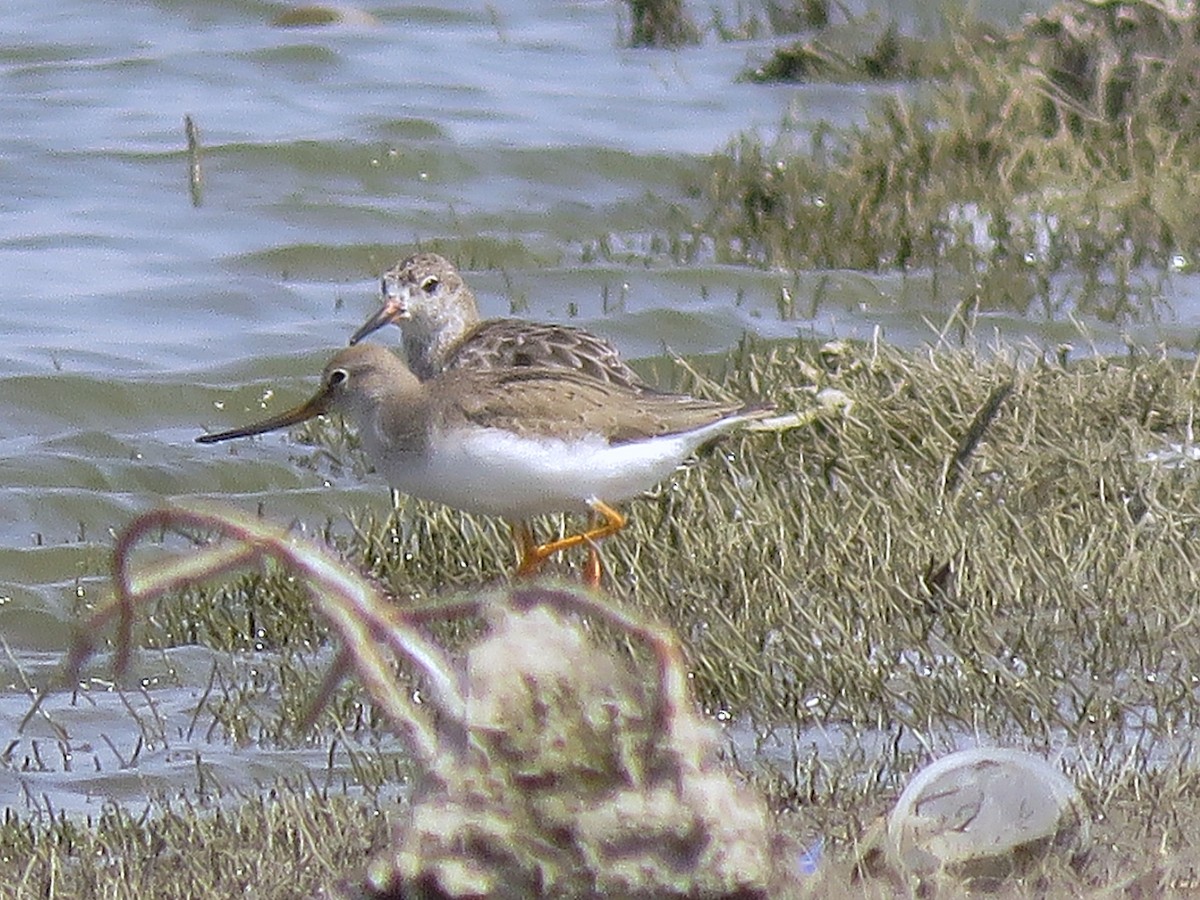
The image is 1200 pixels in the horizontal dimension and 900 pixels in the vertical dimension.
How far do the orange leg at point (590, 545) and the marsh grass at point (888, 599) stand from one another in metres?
0.08

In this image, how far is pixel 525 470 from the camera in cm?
633

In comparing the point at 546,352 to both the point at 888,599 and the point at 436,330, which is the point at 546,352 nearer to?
the point at 436,330

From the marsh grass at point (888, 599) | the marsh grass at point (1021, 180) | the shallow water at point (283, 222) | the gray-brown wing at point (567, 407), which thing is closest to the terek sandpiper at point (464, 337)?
the gray-brown wing at point (567, 407)

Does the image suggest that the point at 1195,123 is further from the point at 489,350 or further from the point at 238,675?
the point at 238,675

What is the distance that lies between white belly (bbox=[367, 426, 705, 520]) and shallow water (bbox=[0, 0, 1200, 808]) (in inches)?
41.7

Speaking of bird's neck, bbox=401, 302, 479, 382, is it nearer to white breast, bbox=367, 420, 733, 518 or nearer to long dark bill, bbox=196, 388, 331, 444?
long dark bill, bbox=196, 388, 331, 444

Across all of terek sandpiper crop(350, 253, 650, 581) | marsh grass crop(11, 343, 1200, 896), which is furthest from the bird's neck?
marsh grass crop(11, 343, 1200, 896)

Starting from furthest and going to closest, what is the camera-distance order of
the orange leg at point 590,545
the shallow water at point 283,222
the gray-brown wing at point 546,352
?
1. the shallow water at point 283,222
2. the gray-brown wing at point 546,352
3. the orange leg at point 590,545

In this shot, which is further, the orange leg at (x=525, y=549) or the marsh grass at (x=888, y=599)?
the orange leg at (x=525, y=549)

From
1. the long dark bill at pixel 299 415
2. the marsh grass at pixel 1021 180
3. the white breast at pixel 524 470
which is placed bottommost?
the marsh grass at pixel 1021 180

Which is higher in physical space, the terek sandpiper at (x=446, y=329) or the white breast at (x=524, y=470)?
the white breast at (x=524, y=470)

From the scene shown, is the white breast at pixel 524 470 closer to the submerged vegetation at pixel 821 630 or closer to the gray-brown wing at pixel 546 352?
the submerged vegetation at pixel 821 630

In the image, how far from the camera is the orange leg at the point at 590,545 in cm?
A: 666

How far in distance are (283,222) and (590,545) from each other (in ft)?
23.1
